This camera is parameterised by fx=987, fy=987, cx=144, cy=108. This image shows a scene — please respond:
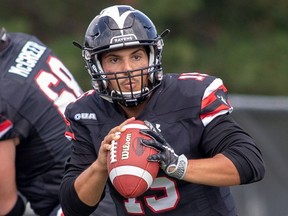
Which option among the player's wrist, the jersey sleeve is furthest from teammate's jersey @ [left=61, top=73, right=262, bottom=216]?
the player's wrist

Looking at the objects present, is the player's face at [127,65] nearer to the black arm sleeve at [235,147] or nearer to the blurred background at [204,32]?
the black arm sleeve at [235,147]

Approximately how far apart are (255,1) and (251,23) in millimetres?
319

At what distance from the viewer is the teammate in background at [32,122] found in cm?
563

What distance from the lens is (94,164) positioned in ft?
14.8

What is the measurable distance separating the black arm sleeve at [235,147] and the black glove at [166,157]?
0.24 meters

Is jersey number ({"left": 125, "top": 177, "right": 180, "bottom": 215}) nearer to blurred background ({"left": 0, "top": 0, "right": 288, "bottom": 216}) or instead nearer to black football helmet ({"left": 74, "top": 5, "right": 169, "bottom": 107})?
black football helmet ({"left": 74, "top": 5, "right": 169, "bottom": 107})

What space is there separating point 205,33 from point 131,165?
9.08m

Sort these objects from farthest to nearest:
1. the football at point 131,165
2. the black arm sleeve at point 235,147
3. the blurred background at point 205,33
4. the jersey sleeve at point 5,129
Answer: the blurred background at point 205,33 < the jersey sleeve at point 5,129 < the black arm sleeve at point 235,147 < the football at point 131,165

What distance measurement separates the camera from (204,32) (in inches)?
522

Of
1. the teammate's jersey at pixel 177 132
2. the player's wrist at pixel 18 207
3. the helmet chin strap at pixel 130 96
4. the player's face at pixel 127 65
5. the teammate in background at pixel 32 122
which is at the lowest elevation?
the player's wrist at pixel 18 207

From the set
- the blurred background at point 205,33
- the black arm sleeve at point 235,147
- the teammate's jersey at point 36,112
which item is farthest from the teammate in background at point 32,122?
the blurred background at point 205,33

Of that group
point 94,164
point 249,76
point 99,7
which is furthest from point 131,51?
point 99,7

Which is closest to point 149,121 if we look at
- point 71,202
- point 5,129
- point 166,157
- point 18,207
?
point 166,157

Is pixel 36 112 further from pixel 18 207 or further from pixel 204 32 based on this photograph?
pixel 204 32
